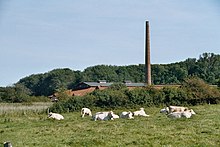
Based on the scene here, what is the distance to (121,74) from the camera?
13100 centimetres

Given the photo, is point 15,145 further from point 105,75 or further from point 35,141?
point 105,75

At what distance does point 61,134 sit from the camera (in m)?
14.3

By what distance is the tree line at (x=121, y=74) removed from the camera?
369ft

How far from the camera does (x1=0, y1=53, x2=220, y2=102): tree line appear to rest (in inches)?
4424

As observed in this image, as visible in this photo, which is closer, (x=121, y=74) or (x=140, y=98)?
(x=140, y=98)

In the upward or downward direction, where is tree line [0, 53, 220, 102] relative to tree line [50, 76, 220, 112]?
upward

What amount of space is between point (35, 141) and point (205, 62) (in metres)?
106

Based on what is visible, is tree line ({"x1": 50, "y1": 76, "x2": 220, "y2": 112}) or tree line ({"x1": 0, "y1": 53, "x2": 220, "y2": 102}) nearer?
tree line ({"x1": 50, "y1": 76, "x2": 220, "y2": 112})

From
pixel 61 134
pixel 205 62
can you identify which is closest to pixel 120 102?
pixel 61 134

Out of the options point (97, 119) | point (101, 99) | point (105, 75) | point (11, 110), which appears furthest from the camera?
point (105, 75)

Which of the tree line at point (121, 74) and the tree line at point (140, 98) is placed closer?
the tree line at point (140, 98)

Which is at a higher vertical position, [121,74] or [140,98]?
[121,74]

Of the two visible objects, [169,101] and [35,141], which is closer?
[35,141]

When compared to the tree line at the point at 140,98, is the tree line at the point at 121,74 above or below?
above
